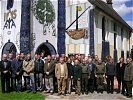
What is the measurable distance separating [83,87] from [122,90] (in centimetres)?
200

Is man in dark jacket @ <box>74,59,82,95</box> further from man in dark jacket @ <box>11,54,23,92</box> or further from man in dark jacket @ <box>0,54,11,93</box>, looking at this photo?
man in dark jacket @ <box>0,54,11,93</box>

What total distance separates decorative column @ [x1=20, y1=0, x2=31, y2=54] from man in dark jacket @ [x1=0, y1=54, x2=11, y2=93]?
246 inches

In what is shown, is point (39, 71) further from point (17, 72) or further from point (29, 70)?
point (17, 72)

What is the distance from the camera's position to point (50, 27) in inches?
1052

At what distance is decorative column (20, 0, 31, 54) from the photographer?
23141 mm

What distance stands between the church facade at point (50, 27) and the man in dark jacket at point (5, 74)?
229 inches

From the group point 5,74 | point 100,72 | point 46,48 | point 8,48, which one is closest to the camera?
point 5,74

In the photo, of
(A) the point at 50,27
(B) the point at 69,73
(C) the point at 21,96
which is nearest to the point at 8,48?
(A) the point at 50,27

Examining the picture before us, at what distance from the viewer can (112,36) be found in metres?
33.8

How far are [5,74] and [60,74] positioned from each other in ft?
8.28

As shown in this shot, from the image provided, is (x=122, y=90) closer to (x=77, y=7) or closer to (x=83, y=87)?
(x=83, y=87)

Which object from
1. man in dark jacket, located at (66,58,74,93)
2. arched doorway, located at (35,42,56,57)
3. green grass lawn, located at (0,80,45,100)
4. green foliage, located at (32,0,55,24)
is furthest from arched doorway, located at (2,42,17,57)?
green grass lawn, located at (0,80,45,100)

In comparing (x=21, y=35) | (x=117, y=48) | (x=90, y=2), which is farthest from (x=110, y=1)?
(x=21, y=35)

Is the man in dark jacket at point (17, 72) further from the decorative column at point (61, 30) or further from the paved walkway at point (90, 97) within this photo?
the decorative column at point (61, 30)
